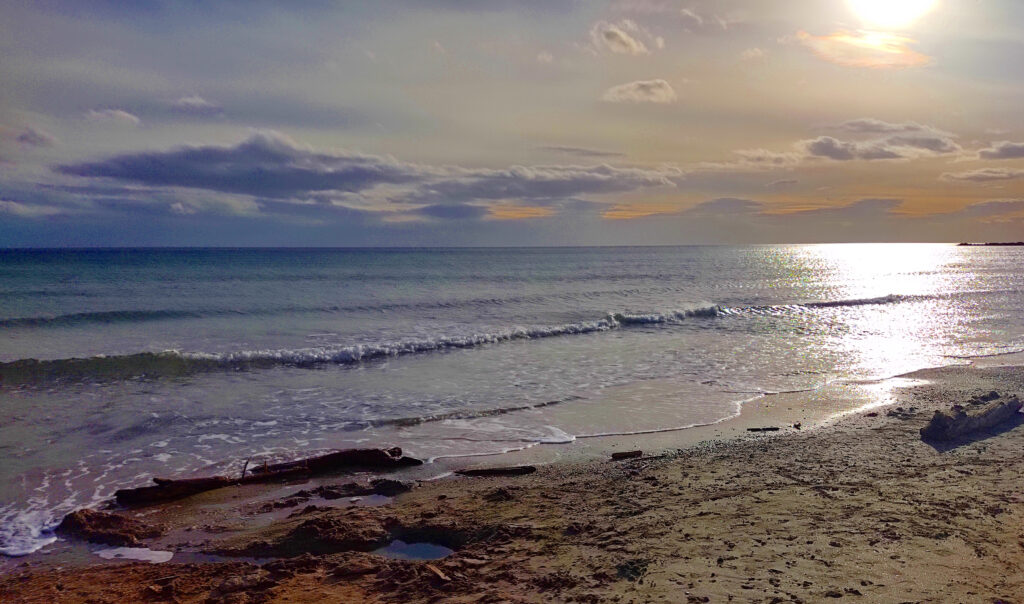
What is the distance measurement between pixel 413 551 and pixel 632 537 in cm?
207

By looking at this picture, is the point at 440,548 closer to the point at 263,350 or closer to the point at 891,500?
the point at 891,500

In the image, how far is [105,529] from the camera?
21.4 ft

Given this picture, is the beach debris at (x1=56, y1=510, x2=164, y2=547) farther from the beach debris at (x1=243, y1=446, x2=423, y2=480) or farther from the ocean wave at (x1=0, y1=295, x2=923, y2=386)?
the ocean wave at (x1=0, y1=295, x2=923, y2=386)

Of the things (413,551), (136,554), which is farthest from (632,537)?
(136,554)

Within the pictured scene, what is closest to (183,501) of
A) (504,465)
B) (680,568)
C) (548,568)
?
(504,465)

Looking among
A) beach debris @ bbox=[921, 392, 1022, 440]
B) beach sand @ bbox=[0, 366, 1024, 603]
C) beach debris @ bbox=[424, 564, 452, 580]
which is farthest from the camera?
beach debris @ bbox=[921, 392, 1022, 440]

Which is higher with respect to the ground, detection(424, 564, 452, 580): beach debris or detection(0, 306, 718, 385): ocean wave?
detection(0, 306, 718, 385): ocean wave

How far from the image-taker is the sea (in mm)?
9625

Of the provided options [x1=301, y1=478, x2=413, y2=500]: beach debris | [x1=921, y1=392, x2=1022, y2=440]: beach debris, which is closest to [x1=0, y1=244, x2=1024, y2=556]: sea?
[x1=301, y1=478, x2=413, y2=500]: beach debris

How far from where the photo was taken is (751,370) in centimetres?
1562

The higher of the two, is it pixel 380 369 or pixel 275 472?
pixel 380 369

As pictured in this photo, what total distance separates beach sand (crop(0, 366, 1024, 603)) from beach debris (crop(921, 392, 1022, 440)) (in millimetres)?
401

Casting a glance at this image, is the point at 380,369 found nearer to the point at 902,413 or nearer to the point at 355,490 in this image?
the point at 355,490

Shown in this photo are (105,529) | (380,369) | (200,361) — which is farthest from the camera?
(200,361)
